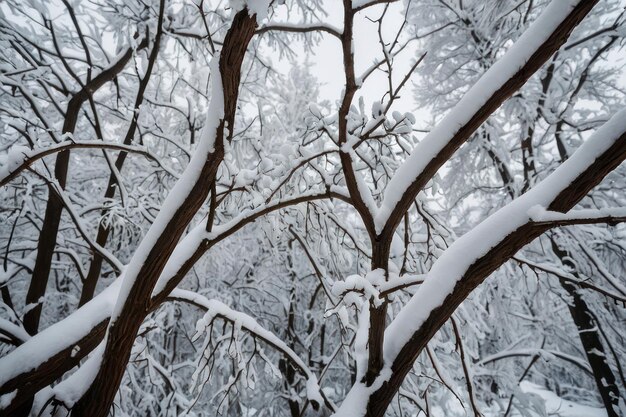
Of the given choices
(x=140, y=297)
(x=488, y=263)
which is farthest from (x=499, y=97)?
(x=140, y=297)

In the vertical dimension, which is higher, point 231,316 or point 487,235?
point 487,235

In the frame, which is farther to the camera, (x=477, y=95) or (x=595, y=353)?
(x=595, y=353)

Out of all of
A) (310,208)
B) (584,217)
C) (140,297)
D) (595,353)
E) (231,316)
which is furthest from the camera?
(595,353)

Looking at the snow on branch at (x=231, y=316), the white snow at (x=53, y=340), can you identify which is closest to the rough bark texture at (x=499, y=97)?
the snow on branch at (x=231, y=316)

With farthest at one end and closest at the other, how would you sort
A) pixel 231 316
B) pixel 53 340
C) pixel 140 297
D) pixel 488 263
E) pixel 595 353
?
pixel 595 353 < pixel 231 316 < pixel 53 340 < pixel 140 297 < pixel 488 263

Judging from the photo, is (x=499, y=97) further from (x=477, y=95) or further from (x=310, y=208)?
(x=310, y=208)

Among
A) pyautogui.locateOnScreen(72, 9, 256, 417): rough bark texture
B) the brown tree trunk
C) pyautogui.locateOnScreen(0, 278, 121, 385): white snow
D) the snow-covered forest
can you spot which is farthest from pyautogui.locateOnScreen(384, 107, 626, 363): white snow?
the brown tree trunk

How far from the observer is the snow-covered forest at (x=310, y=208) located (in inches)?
49.8

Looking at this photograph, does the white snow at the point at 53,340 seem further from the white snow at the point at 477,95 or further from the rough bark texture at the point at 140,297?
the white snow at the point at 477,95

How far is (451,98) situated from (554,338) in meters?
5.31

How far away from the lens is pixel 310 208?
2.73 m

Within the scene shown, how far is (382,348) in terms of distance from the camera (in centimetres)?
143

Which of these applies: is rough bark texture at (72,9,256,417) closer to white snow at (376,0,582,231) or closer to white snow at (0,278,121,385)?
white snow at (0,278,121,385)

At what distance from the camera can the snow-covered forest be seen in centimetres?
126
